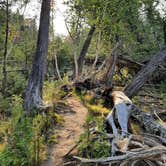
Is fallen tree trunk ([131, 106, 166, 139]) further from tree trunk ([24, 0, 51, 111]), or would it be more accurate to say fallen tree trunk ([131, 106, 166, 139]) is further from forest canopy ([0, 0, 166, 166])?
tree trunk ([24, 0, 51, 111])

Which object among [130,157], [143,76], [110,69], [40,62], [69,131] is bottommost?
[69,131]

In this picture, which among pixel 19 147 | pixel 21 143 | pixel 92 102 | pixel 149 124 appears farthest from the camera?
pixel 92 102

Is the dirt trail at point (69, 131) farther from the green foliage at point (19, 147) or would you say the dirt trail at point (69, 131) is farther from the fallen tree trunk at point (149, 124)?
the fallen tree trunk at point (149, 124)

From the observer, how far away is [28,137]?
15.5 ft

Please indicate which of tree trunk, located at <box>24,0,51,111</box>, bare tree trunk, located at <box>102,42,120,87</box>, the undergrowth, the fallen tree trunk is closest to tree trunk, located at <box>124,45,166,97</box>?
bare tree trunk, located at <box>102,42,120,87</box>

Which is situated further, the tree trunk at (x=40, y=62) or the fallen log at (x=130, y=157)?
Result: the tree trunk at (x=40, y=62)

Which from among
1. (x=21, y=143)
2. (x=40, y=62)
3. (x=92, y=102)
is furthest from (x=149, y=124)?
(x=21, y=143)

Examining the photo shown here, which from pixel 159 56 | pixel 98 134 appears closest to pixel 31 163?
pixel 98 134

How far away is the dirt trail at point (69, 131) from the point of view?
508 cm

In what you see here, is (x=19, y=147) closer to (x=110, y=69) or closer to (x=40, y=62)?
(x=40, y=62)

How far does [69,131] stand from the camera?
6.43m

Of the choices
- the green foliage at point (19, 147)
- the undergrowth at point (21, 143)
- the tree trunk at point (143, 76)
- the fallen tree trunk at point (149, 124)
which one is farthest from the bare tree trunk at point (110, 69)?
the green foliage at point (19, 147)

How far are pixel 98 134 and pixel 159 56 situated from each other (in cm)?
474

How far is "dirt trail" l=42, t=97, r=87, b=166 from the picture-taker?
508 centimetres
